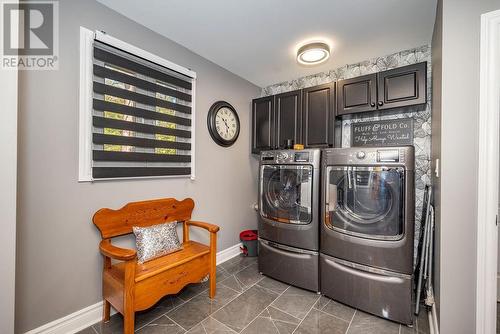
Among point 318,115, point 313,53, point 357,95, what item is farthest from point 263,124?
point 357,95

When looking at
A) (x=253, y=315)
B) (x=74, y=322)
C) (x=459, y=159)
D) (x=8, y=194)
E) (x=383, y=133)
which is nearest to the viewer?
(x=8, y=194)

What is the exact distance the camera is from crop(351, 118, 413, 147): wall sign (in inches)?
94.0

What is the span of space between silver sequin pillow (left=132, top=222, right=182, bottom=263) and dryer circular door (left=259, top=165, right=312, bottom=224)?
103 cm

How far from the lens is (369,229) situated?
6.17ft

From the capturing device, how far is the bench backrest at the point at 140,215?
176 centimetres

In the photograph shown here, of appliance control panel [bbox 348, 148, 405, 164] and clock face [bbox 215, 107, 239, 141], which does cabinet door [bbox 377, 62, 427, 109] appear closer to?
appliance control panel [bbox 348, 148, 405, 164]

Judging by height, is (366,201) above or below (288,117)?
below

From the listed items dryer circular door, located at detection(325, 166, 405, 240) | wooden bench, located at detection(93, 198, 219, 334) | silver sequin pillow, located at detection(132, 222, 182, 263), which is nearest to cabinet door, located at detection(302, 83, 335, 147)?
dryer circular door, located at detection(325, 166, 405, 240)

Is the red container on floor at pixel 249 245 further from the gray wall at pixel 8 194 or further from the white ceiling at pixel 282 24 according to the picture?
the white ceiling at pixel 282 24

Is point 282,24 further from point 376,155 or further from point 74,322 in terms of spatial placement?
point 74,322

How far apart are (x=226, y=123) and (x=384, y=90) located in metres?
1.87

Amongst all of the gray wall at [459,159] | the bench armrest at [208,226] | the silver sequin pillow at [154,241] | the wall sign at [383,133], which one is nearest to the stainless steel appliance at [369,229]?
the gray wall at [459,159]

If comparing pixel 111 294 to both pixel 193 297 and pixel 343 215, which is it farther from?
pixel 343 215

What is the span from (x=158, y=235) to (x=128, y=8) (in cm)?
197
